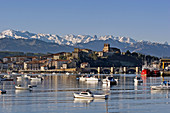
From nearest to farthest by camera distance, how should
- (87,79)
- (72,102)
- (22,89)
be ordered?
1. (72,102)
2. (22,89)
3. (87,79)

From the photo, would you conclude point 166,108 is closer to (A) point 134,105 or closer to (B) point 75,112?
(A) point 134,105

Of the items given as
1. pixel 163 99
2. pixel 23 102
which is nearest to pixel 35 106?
pixel 23 102

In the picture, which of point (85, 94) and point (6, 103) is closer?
point (6, 103)

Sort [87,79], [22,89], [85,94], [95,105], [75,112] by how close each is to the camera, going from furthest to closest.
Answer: [87,79]
[22,89]
[85,94]
[95,105]
[75,112]

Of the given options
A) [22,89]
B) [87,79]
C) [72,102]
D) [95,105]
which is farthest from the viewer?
[87,79]

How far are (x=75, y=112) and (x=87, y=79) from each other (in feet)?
258

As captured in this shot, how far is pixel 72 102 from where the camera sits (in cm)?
5572

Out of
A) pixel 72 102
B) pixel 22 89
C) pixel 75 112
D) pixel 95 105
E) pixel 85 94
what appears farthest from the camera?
pixel 22 89

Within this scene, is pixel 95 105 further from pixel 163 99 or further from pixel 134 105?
pixel 163 99

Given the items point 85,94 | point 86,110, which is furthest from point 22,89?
point 86,110

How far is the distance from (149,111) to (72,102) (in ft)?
→ 39.2

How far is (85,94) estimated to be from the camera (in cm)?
5950

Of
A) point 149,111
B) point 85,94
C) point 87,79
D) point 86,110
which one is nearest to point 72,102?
point 85,94

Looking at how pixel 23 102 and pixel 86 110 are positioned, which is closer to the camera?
pixel 86 110
